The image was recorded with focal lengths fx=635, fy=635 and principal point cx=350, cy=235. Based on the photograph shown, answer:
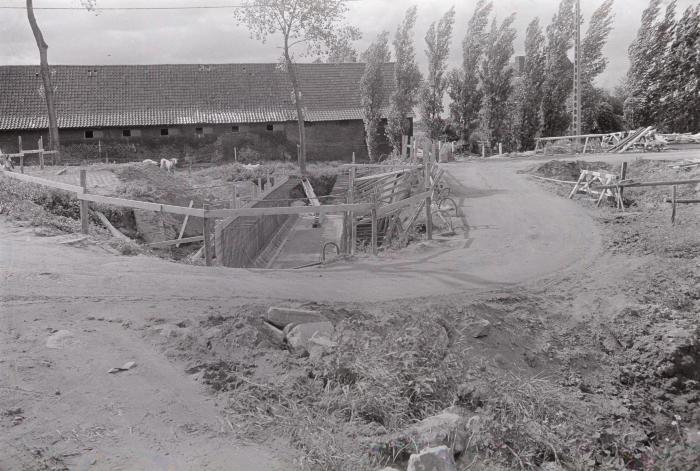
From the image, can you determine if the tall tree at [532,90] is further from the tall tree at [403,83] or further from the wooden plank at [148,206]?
the wooden plank at [148,206]

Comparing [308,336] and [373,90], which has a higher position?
[373,90]

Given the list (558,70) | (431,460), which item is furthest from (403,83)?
(431,460)

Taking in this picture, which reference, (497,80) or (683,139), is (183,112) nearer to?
(497,80)

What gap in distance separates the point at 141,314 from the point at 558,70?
35.7 metres

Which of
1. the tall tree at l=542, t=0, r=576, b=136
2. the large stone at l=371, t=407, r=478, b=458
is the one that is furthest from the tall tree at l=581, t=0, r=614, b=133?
the large stone at l=371, t=407, r=478, b=458

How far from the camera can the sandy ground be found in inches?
201

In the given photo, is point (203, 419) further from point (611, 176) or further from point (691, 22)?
point (691, 22)

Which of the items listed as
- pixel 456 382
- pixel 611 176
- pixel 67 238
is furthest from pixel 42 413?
pixel 611 176

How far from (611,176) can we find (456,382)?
12920 mm

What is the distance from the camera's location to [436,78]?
1539 inches

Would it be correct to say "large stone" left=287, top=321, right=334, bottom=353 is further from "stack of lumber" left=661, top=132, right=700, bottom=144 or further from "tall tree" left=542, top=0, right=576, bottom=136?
"tall tree" left=542, top=0, right=576, bottom=136

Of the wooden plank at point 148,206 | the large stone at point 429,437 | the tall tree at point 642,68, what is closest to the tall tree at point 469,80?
the tall tree at point 642,68

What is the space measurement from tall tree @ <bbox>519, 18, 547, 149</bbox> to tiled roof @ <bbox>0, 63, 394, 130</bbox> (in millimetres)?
8377

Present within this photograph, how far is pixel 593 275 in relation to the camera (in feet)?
34.4
